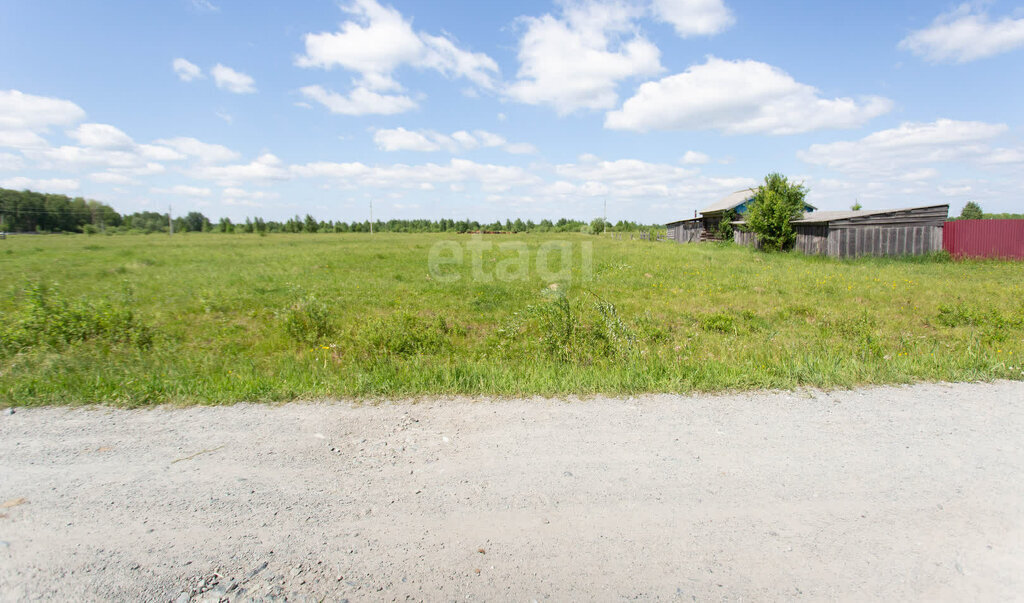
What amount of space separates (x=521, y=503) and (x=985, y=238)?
96.5 ft

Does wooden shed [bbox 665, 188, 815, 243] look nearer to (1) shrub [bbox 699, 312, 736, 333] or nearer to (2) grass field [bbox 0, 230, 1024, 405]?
(2) grass field [bbox 0, 230, 1024, 405]

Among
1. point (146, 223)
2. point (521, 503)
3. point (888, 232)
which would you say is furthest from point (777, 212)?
point (146, 223)

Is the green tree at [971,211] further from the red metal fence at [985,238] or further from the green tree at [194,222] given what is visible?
the green tree at [194,222]

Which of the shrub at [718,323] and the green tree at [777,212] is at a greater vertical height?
the green tree at [777,212]

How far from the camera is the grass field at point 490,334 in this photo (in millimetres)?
4992

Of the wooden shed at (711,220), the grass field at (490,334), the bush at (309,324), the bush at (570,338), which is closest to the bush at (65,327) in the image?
the grass field at (490,334)

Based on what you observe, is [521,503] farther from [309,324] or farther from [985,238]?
[985,238]

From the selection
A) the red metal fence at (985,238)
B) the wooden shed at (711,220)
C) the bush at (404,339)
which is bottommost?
Result: the bush at (404,339)

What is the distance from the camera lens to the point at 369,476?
3.22 m

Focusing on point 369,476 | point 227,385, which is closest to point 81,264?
point 227,385

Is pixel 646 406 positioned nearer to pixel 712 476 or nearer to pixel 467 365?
pixel 712 476

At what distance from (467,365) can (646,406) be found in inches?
90.5

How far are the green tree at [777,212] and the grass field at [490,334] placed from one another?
11903mm

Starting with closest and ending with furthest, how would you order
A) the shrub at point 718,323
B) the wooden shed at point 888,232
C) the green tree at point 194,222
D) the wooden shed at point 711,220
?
the shrub at point 718,323
the wooden shed at point 888,232
the wooden shed at point 711,220
the green tree at point 194,222
